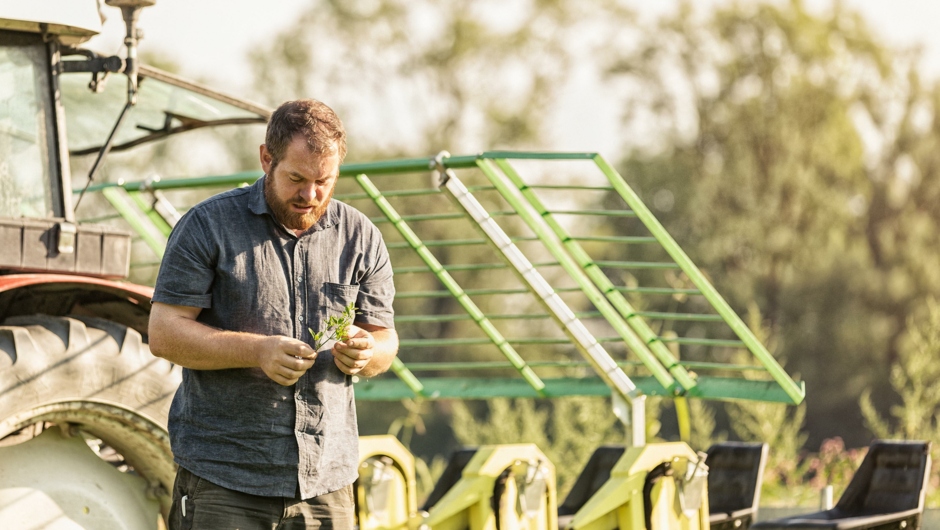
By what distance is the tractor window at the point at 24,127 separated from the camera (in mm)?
4512

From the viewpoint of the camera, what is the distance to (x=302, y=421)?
3.22 metres

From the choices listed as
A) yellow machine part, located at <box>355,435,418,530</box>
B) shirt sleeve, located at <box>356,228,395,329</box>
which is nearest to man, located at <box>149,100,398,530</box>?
shirt sleeve, located at <box>356,228,395,329</box>

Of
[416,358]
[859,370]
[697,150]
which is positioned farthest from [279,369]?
[697,150]

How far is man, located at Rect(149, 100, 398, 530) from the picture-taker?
3.15 metres

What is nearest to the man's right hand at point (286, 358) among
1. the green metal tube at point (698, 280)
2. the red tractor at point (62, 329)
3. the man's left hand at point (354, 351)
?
the man's left hand at point (354, 351)

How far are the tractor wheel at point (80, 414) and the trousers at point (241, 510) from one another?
3.19 ft

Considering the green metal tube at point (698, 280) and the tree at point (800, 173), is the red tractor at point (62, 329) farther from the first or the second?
the tree at point (800, 173)

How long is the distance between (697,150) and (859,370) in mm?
6210

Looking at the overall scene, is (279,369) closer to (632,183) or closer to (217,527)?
(217,527)

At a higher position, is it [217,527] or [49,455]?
[49,455]

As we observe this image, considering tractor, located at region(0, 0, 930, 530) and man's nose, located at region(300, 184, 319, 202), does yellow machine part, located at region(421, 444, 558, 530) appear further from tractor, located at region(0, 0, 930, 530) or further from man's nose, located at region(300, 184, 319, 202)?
Result: man's nose, located at region(300, 184, 319, 202)

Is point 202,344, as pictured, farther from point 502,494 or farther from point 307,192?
point 502,494

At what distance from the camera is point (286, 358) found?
298cm

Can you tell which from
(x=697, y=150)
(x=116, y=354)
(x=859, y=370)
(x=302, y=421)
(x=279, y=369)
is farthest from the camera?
(x=697, y=150)
